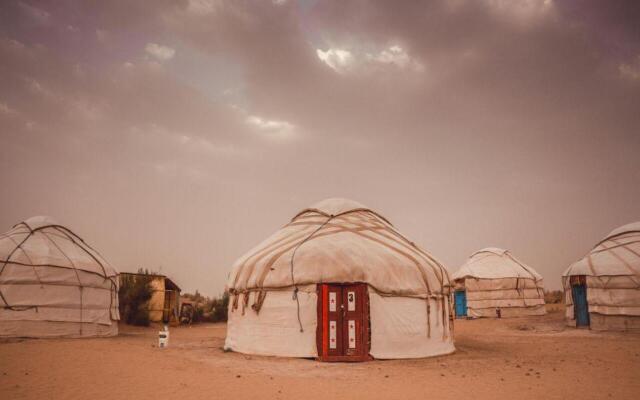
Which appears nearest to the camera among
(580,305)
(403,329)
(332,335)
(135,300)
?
(332,335)

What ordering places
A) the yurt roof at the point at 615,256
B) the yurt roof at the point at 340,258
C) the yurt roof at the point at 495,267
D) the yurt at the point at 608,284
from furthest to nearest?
the yurt roof at the point at 495,267, the yurt roof at the point at 615,256, the yurt at the point at 608,284, the yurt roof at the point at 340,258

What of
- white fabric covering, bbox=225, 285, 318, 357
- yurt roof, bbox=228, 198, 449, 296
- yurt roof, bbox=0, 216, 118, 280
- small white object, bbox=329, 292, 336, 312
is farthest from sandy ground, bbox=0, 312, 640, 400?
yurt roof, bbox=0, 216, 118, 280

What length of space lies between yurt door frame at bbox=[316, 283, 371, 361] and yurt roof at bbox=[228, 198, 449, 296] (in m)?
0.23

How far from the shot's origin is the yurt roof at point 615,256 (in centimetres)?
1112

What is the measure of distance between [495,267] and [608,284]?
6.18 meters

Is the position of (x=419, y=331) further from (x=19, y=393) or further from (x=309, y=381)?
(x=19, y=393)

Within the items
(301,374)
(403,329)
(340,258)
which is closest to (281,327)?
(340,258)

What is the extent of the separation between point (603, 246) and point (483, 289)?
16.9 feet

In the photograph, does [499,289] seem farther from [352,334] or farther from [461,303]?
[352,334]

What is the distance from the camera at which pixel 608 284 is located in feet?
36.5

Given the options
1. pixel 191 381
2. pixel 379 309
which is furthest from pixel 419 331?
pixel 191 381

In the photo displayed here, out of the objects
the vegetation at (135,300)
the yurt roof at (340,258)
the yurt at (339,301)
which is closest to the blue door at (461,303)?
the yurt roof at (340,258)

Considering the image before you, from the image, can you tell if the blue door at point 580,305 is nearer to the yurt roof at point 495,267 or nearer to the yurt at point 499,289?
the yurt at point 499,289

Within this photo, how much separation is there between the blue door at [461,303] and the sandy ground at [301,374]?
377 inches
